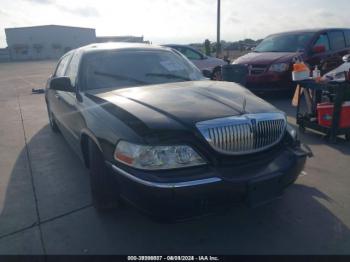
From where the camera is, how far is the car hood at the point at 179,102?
2537mm

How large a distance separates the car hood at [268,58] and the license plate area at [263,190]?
5992mm

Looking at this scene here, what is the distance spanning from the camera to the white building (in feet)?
188

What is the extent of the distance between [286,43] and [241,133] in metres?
7.19

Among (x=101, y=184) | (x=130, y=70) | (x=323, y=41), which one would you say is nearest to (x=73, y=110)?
(x=130, y=70)

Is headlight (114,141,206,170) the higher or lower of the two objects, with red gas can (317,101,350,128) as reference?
higher

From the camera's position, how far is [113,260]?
8.32 ft

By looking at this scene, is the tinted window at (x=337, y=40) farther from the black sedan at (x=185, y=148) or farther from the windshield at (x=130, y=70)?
the black sedan at (x=185, y=148)

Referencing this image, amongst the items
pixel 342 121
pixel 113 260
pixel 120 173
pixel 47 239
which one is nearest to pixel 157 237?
pixel 113 260

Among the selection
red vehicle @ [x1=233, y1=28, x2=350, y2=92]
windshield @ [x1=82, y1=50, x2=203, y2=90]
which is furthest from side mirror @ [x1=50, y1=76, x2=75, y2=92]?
red vehicle @ [x1=233, y1=28, x2=350, y2=92]

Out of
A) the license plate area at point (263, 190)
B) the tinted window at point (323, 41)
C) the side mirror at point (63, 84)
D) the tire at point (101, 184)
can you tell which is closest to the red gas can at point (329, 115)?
the license plate area at point (263, 190)

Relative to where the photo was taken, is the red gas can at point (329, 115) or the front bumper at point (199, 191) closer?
the front bumper at point (199, 191)

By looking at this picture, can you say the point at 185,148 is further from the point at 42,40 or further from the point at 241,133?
the point at 42,40

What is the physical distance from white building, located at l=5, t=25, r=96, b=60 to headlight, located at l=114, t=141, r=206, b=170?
2343 inches

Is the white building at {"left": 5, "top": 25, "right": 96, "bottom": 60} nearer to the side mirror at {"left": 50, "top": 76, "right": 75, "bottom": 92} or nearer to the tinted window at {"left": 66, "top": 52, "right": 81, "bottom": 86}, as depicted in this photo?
the tinted window at {"left": 66, "top": 52, "right": 81, "bottom": 86}
